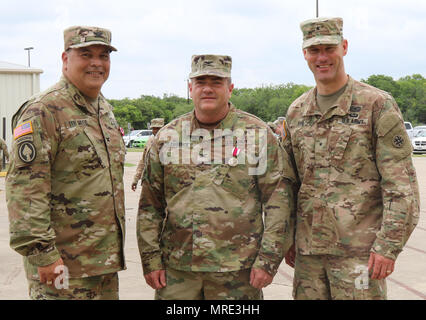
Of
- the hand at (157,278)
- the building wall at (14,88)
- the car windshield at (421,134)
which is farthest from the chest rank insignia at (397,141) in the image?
the car windshield at (421,134)

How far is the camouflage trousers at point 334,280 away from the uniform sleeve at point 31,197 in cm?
155

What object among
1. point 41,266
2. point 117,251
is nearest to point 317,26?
point 117,251

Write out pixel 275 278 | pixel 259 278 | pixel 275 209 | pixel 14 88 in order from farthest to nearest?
pixel 14 88 < pixel 275 278 < pixel 275 209 < pixel 259 278

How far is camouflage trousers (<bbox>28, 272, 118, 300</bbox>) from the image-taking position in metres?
3.09

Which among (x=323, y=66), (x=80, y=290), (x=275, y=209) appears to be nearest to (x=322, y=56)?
(x=323, y=66)

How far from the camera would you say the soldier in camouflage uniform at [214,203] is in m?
3.28

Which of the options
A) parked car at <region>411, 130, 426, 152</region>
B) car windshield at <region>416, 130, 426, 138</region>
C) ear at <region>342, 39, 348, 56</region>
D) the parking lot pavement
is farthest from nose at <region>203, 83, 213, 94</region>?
car windshield at <region>416, 130, 426, 138</region>

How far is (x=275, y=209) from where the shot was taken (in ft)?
10.9

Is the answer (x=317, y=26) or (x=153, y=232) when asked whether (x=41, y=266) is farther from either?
(x=317, y=26)

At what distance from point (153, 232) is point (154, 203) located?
191mm

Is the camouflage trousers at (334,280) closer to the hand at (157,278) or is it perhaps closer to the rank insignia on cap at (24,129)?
the hand at (157,278)

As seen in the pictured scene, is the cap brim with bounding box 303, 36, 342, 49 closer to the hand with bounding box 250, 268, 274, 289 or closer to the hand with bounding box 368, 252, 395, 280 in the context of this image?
the hand with bounding box 368, 252, 395, 280

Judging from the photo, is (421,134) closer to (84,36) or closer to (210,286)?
(210,286)

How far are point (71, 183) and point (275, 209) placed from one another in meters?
1.27
